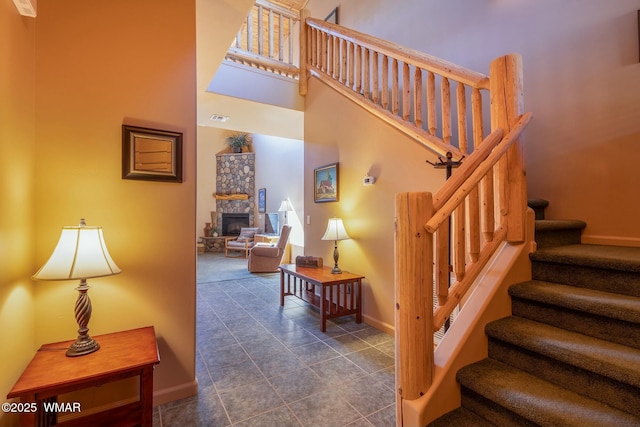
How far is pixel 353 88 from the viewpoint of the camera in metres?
3.47

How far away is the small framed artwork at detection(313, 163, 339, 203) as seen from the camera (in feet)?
12.2

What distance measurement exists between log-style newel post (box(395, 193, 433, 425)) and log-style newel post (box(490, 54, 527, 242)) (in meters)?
0.80

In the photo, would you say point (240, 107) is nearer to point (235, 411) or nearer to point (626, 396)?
point (235, 411)

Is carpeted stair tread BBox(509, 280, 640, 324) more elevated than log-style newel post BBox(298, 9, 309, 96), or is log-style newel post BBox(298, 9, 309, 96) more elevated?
log-style newel post BBox(298, 9, 309, 96)

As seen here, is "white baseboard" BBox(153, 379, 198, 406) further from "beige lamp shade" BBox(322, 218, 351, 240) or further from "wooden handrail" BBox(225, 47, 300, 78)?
"wooden handrail" BBox(225, 47, 300, 78)

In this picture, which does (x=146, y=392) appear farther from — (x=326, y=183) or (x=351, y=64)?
(x=351, y=64)

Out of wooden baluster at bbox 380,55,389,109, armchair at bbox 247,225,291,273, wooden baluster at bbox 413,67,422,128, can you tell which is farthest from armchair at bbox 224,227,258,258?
wooden baluster at bbox 413,67,422,128

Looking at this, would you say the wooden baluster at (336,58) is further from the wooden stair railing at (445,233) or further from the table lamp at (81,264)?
the table lamp at (81,264)

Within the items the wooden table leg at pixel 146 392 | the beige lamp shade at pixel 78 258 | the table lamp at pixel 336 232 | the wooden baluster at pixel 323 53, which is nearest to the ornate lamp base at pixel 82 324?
the beige lamp shade at pixel 78 258

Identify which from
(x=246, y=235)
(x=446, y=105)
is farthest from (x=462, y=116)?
(x=246, y=235)

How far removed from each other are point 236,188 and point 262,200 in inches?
54.8

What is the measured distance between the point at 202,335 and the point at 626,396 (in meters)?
3.10

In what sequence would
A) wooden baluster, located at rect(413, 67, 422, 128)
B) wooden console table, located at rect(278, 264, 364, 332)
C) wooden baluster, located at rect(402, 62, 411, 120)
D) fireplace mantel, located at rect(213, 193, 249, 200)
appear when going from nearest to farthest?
wooden baluster, located at rect(413, 67, 422, 128), wooden baluster, located at rect(402, 62, 411, 120), wooden console table, located at rect(278, 264, 364, 332), fireplace mantel, located at rect(213, 193, 249, 200)

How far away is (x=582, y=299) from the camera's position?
1386 millimetres
